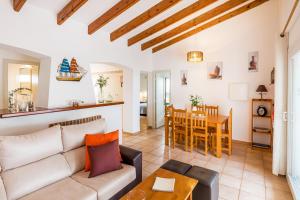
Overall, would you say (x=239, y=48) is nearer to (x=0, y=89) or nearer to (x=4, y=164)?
(x=4, y=164)

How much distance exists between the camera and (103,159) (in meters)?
2.04

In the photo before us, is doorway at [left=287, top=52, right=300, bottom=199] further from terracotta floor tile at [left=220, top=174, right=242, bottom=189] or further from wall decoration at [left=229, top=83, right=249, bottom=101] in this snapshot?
wall decoration at [left=229, top=83, right=249, bottom=101]

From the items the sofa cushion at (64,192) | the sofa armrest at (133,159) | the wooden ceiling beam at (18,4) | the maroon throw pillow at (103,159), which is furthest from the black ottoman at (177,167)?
the wooden ceiling beam at (18,4)

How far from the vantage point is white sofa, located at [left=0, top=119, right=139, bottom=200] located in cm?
166

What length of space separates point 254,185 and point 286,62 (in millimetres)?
1964

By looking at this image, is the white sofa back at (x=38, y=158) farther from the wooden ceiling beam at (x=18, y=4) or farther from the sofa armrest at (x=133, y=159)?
the wooden ceiling beam at (x=18, y=4)

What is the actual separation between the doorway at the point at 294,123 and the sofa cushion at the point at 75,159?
2912mm

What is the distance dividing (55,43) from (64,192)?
8.84ft

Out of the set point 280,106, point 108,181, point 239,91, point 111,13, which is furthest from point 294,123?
point 111,13

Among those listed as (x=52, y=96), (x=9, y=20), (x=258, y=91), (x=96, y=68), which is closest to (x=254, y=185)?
(x=258, y=91)

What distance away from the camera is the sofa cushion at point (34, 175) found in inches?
63.8

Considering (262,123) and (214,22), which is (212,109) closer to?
(262,123)

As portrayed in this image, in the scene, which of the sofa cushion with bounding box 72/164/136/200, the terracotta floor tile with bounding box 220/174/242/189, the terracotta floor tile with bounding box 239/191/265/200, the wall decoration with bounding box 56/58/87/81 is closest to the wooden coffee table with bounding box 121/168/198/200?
the sofa cushion with bounding box 72/164/136/200

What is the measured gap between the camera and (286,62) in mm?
2641
